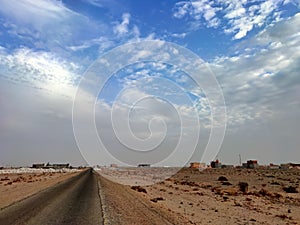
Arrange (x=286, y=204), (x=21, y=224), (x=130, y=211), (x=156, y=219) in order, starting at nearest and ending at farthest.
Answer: (x=21, y=224) < (x=156, y=219) < (x=130, y=211) < (x=286, y=204)

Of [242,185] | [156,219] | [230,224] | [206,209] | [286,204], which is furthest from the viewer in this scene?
[242,185]

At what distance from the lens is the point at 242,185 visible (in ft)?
164

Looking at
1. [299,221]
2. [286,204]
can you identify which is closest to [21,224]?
[299,221]

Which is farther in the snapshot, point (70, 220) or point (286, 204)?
point (286, 204)

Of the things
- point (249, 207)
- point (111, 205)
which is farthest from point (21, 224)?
point (249, 207)

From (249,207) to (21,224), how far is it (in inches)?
868

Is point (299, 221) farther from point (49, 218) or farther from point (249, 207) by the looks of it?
point (49, 218)

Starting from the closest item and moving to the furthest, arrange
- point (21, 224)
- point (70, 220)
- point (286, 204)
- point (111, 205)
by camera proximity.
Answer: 1. point (21, 224)
2. point (70, 220)
3. point (111, 205)
4. point (286, 204)

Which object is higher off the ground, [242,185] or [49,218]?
[242,185]

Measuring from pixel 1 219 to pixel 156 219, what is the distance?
8956mm

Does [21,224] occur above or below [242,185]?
below

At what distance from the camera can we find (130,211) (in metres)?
23.8

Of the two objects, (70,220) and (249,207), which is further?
(249,207)

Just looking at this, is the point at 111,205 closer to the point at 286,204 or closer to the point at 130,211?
the point at 130,211
